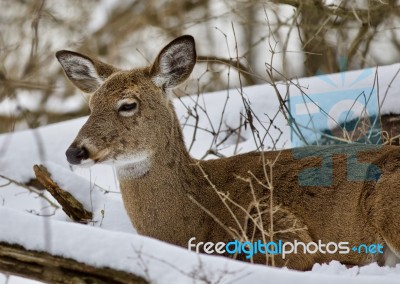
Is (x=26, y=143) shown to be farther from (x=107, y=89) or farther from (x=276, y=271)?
(x=276, y=271)

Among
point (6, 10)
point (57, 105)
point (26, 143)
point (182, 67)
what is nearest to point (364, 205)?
point (182, 67)

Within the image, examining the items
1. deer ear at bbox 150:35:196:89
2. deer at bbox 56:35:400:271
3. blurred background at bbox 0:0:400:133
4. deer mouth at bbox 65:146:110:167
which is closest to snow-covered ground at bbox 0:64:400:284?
deer at bbox 56:35:400:271

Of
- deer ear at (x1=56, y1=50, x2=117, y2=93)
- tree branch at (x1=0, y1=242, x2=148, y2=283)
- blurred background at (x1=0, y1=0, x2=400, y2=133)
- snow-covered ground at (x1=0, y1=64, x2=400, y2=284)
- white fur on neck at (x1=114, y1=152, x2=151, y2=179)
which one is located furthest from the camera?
blurred background at (x1=0, y1=0, x2=400, y2=133)

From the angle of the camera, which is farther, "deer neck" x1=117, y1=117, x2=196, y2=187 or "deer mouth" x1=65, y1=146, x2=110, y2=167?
"deer neck" x1=117, y1=117, x2=196, y2=187

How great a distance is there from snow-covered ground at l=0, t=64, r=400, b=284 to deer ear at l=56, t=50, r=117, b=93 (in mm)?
632

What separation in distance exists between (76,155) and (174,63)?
1.00 metres

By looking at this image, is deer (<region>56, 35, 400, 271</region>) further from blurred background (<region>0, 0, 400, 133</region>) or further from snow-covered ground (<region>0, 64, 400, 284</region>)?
blurred background (<region>0, 0, 400, 133</region>)

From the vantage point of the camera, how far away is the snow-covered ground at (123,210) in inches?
155

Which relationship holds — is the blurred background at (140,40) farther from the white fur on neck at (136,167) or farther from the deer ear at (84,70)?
the white fur on neck at (136,167)

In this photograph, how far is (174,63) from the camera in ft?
18.9

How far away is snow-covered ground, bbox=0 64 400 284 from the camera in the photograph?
12.9ft

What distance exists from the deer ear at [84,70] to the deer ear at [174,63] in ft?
1.48

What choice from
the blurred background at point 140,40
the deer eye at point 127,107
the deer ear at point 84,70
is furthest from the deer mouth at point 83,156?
the blurred background at point 140,40

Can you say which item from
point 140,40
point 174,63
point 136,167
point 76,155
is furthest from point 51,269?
point 140,40
